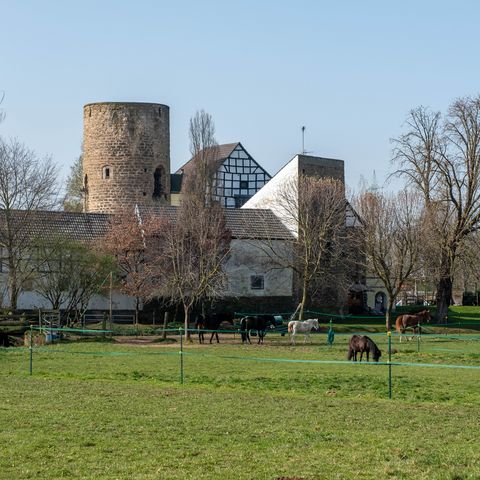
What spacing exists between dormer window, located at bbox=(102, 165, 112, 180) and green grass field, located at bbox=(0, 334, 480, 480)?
4265 centimetres

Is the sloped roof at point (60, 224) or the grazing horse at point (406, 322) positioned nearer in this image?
the grazing horse at point (406, 322)

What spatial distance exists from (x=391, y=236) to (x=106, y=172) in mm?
22376

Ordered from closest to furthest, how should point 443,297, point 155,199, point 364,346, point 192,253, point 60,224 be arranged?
point 364,346 → point 192,253 → point 60,224 → point 443,297 → point 155,199

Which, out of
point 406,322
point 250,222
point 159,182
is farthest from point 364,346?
point 159,182

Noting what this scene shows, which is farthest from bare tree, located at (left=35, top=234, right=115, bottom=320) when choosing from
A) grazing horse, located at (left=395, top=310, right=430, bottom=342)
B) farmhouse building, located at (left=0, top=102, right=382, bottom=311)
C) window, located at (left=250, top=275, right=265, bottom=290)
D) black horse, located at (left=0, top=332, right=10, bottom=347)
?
grazing horse, located at (left=395, top=310, right=430, bottom=342)

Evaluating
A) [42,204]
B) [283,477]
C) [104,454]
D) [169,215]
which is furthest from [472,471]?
[169,215]

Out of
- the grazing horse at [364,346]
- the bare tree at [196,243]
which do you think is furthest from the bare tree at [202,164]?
the grazing horse at [364,346]

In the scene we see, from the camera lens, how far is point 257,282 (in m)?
61.2

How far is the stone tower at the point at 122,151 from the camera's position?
226ft

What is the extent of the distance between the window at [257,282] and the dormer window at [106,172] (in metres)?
14.3

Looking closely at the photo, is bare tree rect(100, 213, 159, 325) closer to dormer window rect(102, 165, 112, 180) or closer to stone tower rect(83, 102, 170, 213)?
stone tower rect(83, 102, 170, 213)

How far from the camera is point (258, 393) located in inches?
803

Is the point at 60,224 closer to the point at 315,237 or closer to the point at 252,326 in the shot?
the point at 315,237

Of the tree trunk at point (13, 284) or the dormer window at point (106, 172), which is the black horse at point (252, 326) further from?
the dormer window at point (106, 172)
